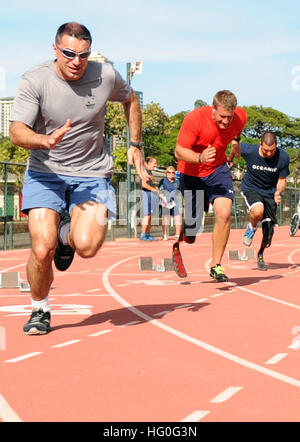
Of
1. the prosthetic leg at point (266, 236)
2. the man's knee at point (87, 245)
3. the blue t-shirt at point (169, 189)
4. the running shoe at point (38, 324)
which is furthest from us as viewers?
the blue t-shirt at point (169, 189)

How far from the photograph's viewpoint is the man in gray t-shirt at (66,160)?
6.30 meters

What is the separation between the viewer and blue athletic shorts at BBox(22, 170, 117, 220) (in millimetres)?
6551

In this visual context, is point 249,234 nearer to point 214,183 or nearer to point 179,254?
point 179,254

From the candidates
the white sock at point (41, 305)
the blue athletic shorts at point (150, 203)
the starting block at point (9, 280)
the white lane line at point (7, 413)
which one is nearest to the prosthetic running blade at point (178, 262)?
the starting block at point (9, 280)

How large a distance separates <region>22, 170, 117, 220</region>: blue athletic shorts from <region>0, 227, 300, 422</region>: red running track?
1029mm

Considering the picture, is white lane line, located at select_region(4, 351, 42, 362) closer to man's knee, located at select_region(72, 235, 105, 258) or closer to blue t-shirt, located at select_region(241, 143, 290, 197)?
man's knee, located at select_region(72, 235, 105, 258)

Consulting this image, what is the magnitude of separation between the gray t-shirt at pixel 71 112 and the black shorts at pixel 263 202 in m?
6.41

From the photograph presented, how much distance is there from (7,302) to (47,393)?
4.41 m

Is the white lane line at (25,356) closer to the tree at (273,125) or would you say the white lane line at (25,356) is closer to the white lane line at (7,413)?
the white lane line at (7,413)

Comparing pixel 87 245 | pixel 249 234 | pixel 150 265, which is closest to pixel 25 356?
pixel 87 245

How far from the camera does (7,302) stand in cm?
882

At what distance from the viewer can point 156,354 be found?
5699mm

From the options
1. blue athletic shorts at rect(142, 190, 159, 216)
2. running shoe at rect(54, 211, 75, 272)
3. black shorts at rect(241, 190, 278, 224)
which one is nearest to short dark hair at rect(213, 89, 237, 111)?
running shoe at rect(54, 211, 75, 272)
